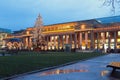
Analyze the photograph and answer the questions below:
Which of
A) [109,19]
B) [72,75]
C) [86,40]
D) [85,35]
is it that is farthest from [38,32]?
[72,75]

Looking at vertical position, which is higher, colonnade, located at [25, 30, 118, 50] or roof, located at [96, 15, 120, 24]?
roof, located at [96, 15, 120, 24]

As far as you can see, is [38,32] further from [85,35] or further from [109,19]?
[109,19]

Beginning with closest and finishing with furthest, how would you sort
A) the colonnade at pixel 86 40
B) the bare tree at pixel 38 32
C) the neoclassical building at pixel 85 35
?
the bare tree at pixel 38 32 < the neoclassical building at pixel 85 35 < the colonnade at pixel 86 40

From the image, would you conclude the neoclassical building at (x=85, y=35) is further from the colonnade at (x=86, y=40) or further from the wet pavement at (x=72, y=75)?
the wet pavement at (x=72, y=75)

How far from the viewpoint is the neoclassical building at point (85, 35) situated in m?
127

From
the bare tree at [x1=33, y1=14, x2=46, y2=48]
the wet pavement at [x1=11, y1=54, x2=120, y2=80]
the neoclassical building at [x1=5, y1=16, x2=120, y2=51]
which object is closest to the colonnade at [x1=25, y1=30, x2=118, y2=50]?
the neoclassical building at [x1=5, y1=16, x2=120, y2=51]

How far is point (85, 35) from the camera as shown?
138 meters

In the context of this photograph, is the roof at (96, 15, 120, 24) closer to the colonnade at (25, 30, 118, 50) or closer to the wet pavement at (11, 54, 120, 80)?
the colonnade at (25, 30, 118, 50)

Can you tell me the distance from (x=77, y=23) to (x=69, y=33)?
24.0 ft

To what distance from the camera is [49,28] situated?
15912 cm

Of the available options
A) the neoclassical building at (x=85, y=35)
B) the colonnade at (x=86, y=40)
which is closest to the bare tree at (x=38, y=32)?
the neoclassical building at (x=85, y=35)

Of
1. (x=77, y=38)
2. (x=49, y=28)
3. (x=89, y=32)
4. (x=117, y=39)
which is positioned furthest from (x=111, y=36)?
(x=49, y=28)

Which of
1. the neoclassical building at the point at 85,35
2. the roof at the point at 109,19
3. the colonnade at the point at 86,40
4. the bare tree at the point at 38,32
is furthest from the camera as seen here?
the roof at the point at 109,19

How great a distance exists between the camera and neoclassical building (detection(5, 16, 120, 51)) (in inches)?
5018
